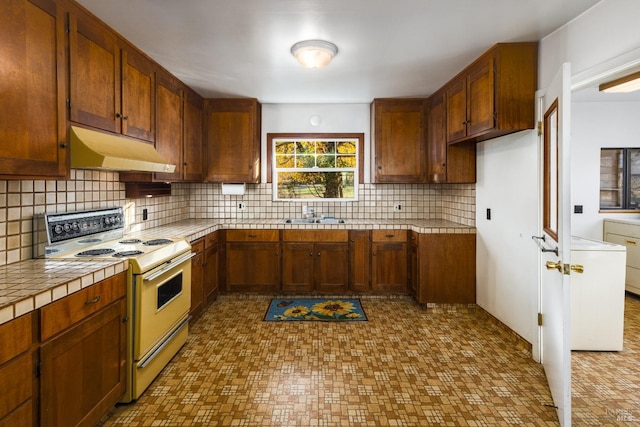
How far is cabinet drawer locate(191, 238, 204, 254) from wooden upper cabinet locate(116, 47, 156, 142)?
996 mm

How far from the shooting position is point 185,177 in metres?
3.61

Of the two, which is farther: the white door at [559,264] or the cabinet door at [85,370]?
the white door at [559,264]

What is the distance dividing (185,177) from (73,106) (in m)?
1.69

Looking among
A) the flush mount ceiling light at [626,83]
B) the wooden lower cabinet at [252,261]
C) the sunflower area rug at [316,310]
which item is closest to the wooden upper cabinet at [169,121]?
the wooden lower cabinet at [252,261]

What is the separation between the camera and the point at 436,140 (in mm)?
3854

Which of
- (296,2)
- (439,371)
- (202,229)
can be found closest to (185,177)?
(202,229)

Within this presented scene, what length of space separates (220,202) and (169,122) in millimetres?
1448

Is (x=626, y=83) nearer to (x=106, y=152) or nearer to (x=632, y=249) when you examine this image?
(x=632, y=249)

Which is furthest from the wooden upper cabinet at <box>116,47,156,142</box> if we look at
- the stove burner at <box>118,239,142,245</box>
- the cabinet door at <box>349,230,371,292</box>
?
the cabinet door at <box>349,230,371,292</box>

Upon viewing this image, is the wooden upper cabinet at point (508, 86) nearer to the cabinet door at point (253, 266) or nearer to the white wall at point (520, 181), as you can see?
the white wall at point (520, 181)

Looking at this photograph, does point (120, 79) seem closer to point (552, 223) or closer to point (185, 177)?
point (185, 177)

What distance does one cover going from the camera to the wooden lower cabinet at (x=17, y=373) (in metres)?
1.24

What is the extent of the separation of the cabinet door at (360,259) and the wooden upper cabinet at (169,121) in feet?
6.56

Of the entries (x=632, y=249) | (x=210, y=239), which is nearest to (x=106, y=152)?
(x=210, y=239)
